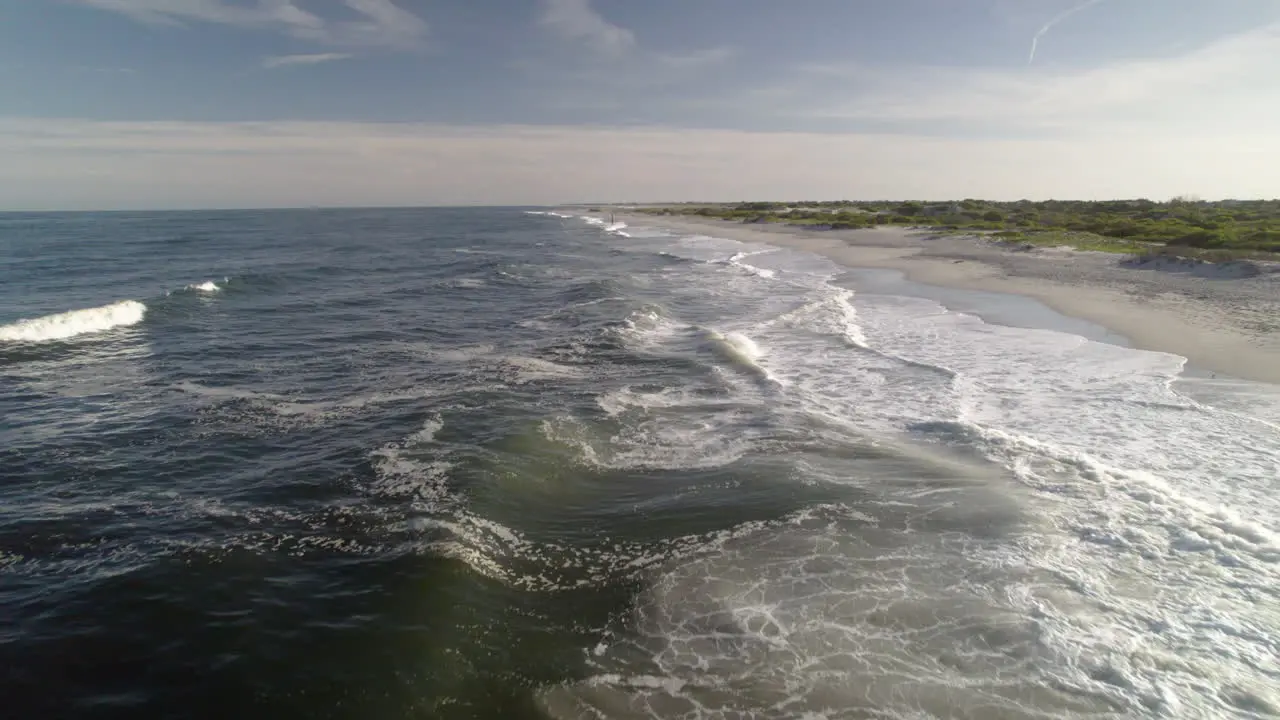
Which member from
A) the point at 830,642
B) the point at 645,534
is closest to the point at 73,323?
the point at 645,534

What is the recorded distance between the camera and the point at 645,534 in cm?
934

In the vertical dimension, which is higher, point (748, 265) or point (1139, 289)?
point (1139, 289)

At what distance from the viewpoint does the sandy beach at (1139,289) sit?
692 inches

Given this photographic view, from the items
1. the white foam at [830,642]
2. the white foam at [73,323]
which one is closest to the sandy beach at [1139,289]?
the white foam at [830,642]

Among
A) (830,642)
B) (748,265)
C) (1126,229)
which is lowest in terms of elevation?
(830,642)

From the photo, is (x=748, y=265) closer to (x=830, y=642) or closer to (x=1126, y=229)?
(x=1126, y=229)

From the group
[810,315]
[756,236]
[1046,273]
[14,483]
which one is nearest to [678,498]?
[14,483]

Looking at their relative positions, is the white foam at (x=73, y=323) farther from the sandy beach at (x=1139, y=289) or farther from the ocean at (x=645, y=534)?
the sandy beach at (x=1139, y=289)

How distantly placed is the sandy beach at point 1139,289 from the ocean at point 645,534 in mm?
2005

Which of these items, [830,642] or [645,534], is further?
[645,534]

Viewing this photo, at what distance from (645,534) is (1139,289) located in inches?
1068

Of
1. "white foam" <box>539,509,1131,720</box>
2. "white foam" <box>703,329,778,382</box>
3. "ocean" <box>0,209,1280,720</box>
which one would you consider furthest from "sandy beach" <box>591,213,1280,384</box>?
"white foam" <box>539,509,1131,720</box>

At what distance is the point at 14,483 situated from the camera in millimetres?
11156

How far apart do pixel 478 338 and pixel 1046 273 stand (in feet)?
90.3
